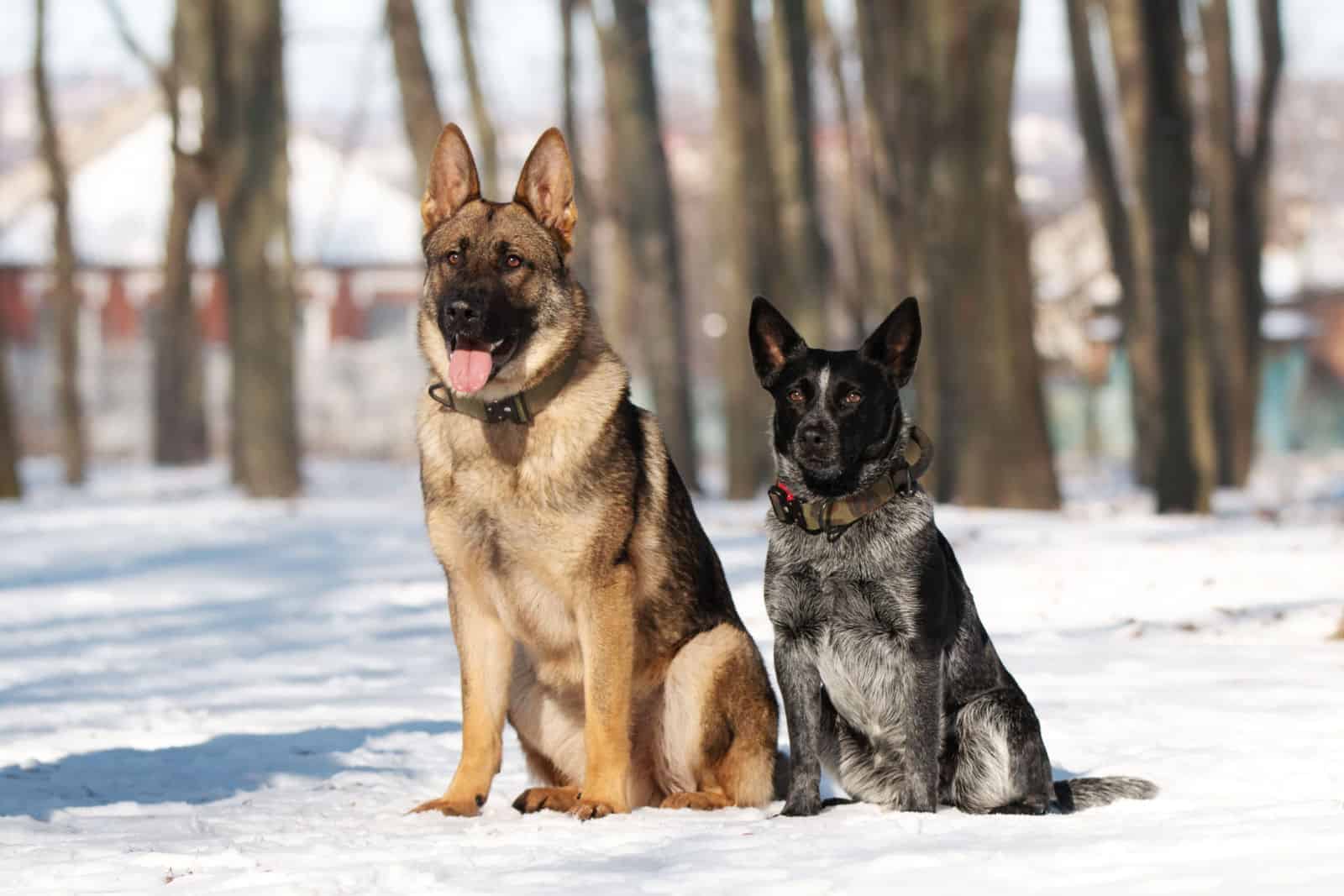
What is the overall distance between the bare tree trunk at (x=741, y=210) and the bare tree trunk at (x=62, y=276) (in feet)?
43.5

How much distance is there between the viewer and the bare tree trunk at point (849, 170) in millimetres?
27234

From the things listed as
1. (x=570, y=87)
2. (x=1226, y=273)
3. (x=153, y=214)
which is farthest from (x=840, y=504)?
(x=153, y=214)

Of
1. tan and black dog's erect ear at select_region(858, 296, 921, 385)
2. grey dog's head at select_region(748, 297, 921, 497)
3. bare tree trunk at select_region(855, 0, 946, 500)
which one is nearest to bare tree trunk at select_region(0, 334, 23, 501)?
bare tree trunk at select_region(855, 0, 946, 500)

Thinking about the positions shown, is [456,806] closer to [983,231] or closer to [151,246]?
[983,231]

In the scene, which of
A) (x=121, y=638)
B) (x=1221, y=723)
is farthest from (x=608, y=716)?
(x=121, y=638)

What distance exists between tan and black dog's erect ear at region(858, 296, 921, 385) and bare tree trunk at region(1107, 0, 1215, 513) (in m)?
11.8

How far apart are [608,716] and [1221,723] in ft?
7.99

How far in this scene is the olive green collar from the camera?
5289mm

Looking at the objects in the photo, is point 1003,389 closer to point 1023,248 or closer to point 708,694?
point 1023,248

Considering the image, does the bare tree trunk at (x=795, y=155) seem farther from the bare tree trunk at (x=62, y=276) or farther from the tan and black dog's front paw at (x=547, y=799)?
the tan and black dog's front paw at (x=547, y=799)

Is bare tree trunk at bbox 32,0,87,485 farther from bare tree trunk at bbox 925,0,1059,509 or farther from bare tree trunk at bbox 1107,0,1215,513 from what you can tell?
bare tree trunk at bbox 925,0,1059,509

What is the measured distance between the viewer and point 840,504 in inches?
208

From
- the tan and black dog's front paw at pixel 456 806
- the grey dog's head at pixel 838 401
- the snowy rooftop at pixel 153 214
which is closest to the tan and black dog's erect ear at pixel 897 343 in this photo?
the grey dog's head at pixel 838 401

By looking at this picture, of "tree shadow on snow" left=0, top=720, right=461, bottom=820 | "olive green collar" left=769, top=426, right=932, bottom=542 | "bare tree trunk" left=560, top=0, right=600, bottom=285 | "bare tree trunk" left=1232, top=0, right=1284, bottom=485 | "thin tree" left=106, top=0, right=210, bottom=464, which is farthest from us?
"bare tree trunk" left=560, top=0, right=600, bottom=285
